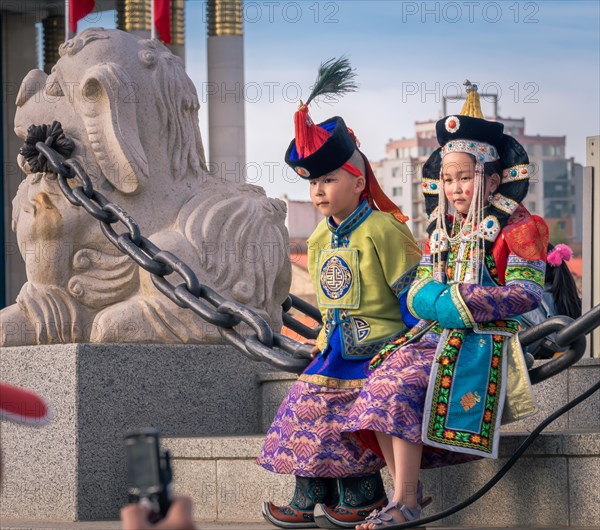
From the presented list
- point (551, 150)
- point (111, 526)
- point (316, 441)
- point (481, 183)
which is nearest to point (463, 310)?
point (481, 183)

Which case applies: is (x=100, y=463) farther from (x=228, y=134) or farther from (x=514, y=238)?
(x=228, y=134)

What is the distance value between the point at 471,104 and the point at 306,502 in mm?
1587

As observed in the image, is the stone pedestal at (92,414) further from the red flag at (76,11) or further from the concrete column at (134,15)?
the concrete column at (134,15)

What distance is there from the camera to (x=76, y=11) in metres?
17.3

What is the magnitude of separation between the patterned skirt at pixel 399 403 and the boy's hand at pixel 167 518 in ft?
7.74

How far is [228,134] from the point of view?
80.5 feet

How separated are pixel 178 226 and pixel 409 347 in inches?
72.3

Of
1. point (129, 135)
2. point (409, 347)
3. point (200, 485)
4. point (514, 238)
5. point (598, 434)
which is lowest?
point (200, 485)

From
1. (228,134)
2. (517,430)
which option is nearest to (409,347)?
(517,430)

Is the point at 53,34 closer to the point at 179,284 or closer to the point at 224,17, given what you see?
the point at 224,17

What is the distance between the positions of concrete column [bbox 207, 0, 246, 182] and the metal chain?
59.8 ft

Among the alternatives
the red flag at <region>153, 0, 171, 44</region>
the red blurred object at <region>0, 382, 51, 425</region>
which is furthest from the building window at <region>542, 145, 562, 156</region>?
the red blurred object at <region>0, 382, 51, 425</region>

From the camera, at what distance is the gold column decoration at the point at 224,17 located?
79.5ft

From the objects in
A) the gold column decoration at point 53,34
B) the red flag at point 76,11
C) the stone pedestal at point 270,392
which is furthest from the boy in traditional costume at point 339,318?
the gold column decoration at point 53,34
